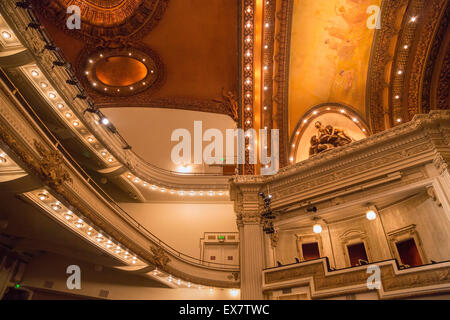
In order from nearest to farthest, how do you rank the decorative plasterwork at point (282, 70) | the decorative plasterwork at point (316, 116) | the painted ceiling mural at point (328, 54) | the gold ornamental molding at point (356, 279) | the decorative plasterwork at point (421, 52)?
the gold ornamental molding at point (356, 279) → the decorative plasterwork at point (421, 52) → the painted ceiling mural at point (328, 54) → the decorative plasterwork at point (282, 70) → the decorative plasterwork at point (316, 116)

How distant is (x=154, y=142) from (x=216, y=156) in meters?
3.80

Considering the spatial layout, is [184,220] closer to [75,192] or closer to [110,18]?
[75,192]

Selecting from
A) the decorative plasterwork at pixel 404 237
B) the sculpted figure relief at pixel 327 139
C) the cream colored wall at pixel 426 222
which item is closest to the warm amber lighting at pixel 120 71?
the sculpted figure relief at pixel 327 139

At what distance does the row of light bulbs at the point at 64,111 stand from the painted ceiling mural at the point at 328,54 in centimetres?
802

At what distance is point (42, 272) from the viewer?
1145cm

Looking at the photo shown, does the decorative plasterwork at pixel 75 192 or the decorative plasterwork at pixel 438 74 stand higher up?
the decorative plasterwork at pixel 438 74

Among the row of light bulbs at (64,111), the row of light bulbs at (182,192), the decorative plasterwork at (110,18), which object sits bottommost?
the row of light bulbs at (182,192)

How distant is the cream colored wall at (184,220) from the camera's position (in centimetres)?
1456

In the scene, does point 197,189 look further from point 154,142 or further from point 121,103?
point 121,103

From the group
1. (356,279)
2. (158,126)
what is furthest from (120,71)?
(356,279)

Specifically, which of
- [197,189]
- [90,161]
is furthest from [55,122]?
[197,189]

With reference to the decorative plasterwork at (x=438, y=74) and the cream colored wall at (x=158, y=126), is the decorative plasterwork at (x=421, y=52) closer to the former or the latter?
Answer: the decorative plasterwork at (x=438, y=74)

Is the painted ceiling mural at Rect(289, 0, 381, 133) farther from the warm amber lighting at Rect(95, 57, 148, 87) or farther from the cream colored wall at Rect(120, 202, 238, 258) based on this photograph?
the warm amber lighting at Rect(95, 57, 148, 87)
